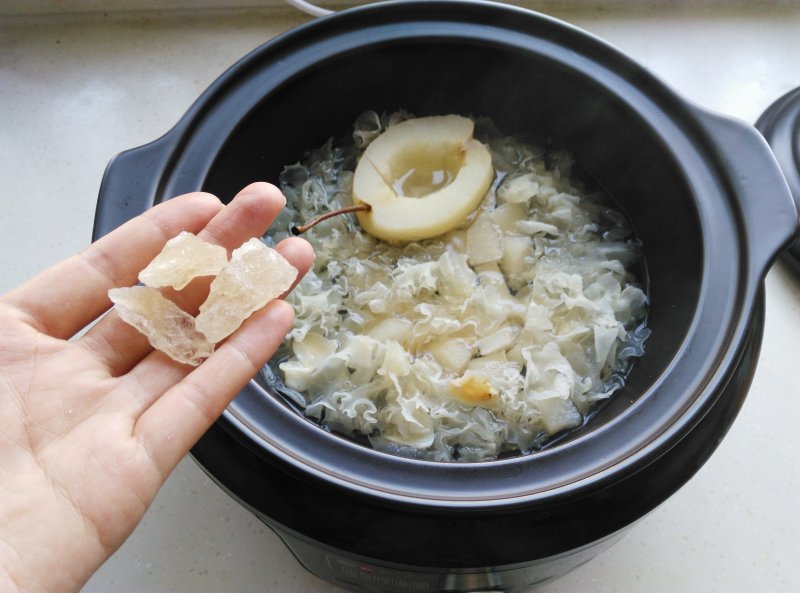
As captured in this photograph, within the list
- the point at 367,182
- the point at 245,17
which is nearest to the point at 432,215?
the point at 367,182

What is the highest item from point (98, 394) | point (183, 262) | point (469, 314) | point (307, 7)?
point (307, 7)

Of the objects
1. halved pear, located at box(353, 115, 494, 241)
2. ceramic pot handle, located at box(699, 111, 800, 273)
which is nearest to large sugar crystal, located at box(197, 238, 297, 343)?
halved pear, located at box(353, 115, 494, 241)

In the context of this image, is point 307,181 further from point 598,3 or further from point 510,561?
point 598,3

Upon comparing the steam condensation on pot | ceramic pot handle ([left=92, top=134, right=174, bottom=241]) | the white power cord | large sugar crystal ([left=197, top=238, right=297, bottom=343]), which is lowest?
the steam condensation on pot

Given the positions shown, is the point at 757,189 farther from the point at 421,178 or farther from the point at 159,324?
the point at 159,324

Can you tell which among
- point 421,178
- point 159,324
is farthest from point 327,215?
point 159,324

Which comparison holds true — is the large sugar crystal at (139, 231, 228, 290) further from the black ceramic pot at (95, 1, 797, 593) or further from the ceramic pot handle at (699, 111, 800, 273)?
the ceramic pot handle at (699, 111, 800, 273)

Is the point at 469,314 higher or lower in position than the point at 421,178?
lower
